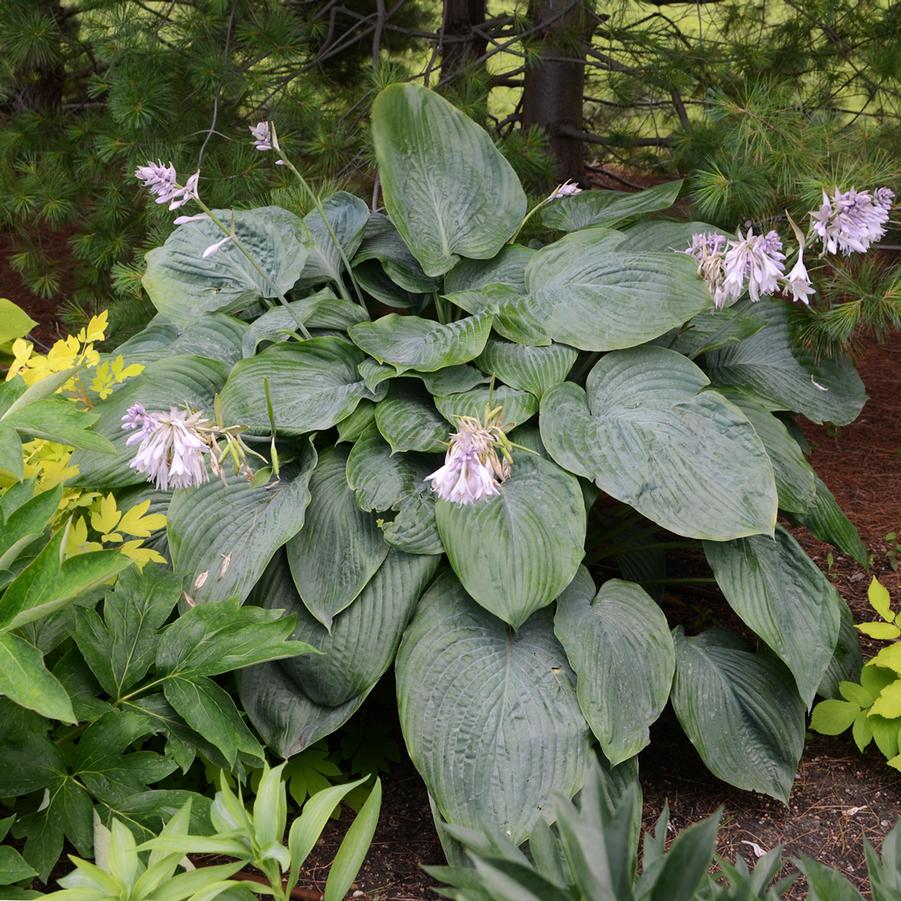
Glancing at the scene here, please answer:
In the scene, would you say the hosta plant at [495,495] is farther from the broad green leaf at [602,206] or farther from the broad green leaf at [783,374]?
the broad green leaf at [602,206]

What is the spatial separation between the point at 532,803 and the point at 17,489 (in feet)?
3.55

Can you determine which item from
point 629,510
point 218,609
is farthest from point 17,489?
point 629,510

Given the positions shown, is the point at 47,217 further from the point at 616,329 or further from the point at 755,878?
the point at 755,878

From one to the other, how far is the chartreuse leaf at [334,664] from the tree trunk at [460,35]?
204 cm

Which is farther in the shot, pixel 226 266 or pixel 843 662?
pixel 226 266

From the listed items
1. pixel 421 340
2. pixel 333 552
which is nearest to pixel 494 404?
pixel 421 340

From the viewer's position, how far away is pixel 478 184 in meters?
2.57

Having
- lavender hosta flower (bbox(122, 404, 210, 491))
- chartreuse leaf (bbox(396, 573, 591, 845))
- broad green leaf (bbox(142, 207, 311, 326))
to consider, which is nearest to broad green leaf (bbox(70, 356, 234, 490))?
broad green leaf (bbox(142, 207, 311, 326))

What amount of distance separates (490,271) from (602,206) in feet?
1.48

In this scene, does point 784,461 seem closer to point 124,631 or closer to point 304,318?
point 304,318

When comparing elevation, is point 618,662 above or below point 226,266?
below

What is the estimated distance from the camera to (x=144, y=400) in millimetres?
2219

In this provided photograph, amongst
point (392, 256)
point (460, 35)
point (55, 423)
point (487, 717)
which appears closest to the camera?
point (55, 423)

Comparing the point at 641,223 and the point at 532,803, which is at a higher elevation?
the point at 641,223
